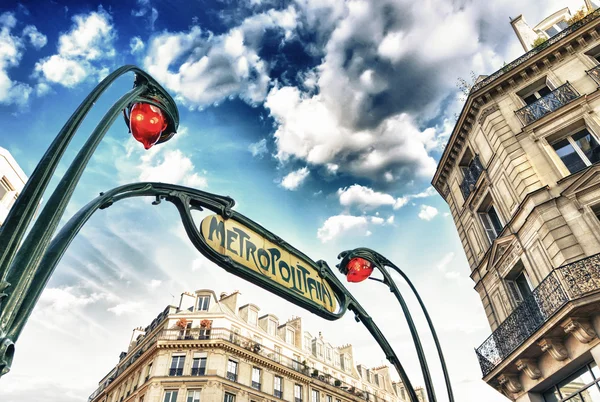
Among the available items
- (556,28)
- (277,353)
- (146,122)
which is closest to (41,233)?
(146,122)

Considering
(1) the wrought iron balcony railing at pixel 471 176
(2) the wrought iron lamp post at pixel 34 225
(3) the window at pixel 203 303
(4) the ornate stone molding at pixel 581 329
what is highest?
(3) the window at pixel 203 303

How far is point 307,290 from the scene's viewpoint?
13.5 ft

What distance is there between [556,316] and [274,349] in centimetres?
3239

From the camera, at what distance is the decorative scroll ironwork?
1448 cm

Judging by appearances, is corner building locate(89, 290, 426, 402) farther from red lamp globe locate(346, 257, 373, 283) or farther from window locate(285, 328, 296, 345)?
red lamp globe locate(346, 257, 373, 283)

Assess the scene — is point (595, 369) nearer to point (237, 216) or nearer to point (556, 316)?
point (556, 316)

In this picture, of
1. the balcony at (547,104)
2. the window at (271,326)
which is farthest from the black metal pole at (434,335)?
the window at (271,326)

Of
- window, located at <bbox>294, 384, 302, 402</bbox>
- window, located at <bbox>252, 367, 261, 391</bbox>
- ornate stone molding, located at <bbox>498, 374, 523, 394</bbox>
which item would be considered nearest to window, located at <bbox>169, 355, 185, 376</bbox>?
window, located at <bbox>252, 367, 261, 391</bbox>

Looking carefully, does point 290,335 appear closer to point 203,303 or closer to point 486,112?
point 203,303

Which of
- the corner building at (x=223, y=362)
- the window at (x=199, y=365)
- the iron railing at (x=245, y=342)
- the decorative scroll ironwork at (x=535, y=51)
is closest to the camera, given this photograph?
the decorative scroll ironwork at (x=535, y=51)

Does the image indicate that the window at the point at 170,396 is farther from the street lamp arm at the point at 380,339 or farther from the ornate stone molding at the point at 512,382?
the street lamp arm at the point at 380,339

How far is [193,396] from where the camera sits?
30469mm

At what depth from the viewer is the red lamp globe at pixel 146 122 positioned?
10.6ft

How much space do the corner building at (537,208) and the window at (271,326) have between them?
27.7 m
